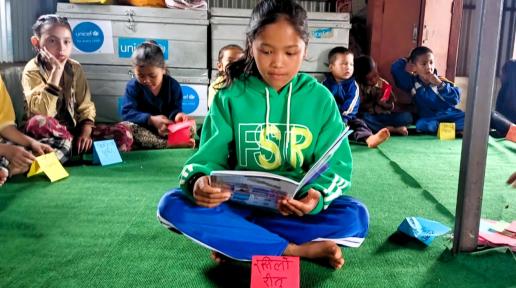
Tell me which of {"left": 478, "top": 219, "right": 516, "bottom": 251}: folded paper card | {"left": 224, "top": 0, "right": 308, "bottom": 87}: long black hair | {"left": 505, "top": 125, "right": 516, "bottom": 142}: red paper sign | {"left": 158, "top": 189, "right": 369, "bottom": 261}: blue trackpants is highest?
{"left": 224, "top": 0, "right": 308, "bottom": 87}: long black hair

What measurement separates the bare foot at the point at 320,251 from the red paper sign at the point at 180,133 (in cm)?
179

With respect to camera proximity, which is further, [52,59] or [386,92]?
[386,92]

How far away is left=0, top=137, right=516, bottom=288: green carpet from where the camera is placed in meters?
1.39

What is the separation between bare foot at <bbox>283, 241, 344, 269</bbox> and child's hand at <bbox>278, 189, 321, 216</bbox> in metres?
0.18

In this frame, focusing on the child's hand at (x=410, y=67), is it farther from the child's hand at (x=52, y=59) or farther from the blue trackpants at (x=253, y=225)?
the blue trackpants at (x=253, y=225)

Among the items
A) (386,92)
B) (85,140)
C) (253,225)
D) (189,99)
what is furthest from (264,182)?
(386,92)

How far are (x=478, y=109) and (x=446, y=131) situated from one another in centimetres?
228

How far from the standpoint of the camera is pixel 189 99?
13.1ft

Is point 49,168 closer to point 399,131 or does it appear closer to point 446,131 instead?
point 399,131

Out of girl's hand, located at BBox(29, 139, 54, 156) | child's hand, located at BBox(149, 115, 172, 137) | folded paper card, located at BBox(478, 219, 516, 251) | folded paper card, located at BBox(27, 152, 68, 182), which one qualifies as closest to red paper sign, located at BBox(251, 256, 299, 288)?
folded paper card, located at BBox(478, 219, 516, 251)

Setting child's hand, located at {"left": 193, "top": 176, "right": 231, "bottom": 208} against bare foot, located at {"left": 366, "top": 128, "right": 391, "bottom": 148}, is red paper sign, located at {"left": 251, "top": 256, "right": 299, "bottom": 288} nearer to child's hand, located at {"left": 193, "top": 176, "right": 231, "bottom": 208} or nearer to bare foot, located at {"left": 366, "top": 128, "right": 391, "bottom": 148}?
child's hand, located at {"left": 193, "top": 176, "right": 231, "bottom": 208}

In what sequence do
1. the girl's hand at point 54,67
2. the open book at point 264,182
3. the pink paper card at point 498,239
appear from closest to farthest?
the open book at point 264,182
the pink paper card at point 498,239
the girl's hand at point 54,67

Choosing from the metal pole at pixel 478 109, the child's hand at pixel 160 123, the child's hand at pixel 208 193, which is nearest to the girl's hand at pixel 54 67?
the child's hand at pixel 160 123

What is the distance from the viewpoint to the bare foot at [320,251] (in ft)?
4.70
